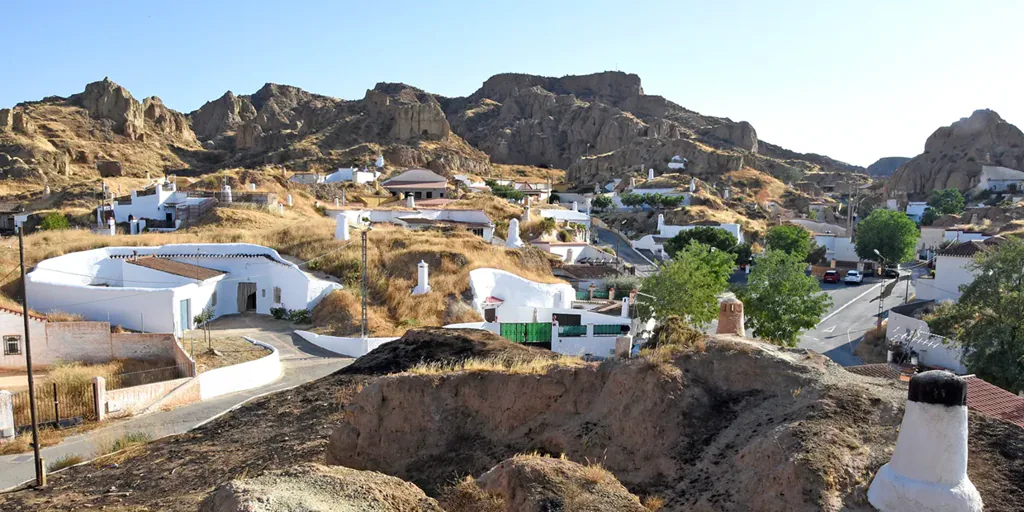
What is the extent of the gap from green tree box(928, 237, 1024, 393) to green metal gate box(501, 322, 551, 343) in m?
12.5

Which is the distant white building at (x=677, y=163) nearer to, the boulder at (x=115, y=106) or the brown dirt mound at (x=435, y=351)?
the boulder at (x=115, y=106)

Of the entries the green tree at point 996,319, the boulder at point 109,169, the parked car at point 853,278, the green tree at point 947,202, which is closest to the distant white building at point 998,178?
the green tree at point 947,202

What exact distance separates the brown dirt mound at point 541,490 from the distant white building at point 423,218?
30505 millimetres

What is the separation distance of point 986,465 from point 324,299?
70.2ft

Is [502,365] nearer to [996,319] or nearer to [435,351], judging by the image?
[435,351]

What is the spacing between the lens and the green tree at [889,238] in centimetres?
4778

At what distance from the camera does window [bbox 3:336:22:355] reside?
17656mm

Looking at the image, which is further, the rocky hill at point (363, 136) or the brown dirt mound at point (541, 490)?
the rocky hill at point (363, 136)

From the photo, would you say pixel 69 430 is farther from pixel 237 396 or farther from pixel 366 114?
pixel 366 114

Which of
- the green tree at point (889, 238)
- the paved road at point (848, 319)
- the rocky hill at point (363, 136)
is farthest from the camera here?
the rocky hill at point (363, 136)

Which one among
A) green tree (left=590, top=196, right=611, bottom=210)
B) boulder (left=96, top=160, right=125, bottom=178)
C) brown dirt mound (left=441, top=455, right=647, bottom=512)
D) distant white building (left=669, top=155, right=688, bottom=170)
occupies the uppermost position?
distant white building (left=669, top=155, right=688, bottom=170)

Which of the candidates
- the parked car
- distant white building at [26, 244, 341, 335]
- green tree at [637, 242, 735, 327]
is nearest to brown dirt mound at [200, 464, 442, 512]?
distant white building at [26, 244, 341, 335]

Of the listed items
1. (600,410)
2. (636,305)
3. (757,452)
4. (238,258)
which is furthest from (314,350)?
(757,452)

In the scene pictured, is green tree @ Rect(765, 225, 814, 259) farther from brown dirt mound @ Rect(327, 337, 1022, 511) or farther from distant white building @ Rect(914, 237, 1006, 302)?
brown dirt mound @ Rect(327, 337, 1022, 511)
